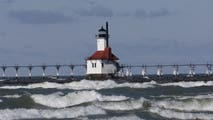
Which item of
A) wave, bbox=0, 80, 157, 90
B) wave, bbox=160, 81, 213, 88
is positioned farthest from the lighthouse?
wave, bbox=160, 81, 213, 88

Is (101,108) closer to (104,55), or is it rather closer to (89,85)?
(89,85)

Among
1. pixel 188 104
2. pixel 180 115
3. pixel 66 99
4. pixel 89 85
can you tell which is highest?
pixel 89 85

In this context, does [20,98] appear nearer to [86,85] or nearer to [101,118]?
[101,118]

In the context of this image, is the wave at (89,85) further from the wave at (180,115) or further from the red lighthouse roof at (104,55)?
the wave at (180,115)

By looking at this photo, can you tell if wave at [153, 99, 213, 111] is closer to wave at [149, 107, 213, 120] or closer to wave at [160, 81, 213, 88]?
wave at [149, 107, 213, 120]

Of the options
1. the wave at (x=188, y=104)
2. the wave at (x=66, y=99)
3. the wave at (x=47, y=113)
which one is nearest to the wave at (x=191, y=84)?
the wave at (x=66, y=99)

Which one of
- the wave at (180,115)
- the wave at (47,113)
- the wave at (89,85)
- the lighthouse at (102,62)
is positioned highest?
the lighthouse at (102,62)

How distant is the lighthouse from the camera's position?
81.4 metres

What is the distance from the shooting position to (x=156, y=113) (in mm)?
37188

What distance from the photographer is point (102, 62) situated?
267 ft

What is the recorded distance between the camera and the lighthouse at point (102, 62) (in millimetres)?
81375

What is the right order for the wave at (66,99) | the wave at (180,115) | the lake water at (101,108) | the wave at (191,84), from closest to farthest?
the wave at (180,115), the lake water at (101,108), the wave at (66,99), the wave at (191,84)

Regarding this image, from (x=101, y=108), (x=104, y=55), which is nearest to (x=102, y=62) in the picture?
(x=104, y=55)

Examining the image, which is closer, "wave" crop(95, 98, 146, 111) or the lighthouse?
"wave" crop(95, 98, 146, 111)
